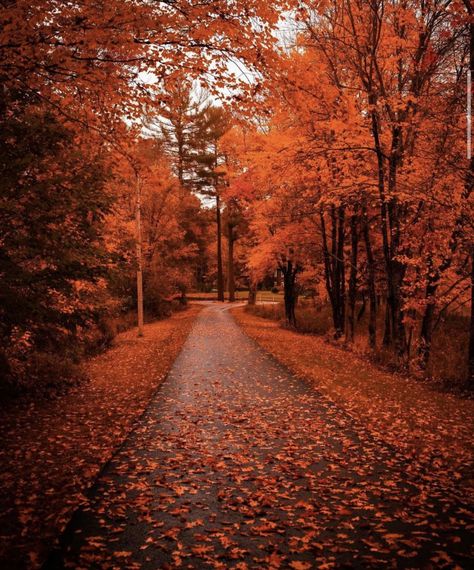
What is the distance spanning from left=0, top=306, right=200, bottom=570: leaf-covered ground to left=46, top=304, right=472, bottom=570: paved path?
0.78 ft

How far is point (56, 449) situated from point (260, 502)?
3.14m

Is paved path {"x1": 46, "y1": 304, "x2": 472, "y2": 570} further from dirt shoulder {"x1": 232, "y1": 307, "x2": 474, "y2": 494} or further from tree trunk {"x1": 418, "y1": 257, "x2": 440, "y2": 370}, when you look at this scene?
tree trunk {"x1": 418, "y1": 257, "x2": 440, "y2": 370}

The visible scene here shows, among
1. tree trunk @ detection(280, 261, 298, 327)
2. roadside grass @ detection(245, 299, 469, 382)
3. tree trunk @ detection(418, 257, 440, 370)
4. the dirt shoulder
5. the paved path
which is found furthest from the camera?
tree trunk @ detection(280, 261, 298, 327)

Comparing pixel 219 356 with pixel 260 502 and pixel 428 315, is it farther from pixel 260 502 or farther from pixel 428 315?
pixel 260 502

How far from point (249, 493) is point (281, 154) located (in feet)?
28.0

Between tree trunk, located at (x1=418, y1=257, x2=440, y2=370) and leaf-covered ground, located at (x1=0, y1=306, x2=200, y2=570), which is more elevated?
tree trunk, located at (x1=418, y1=257, x2=440, y2=370)

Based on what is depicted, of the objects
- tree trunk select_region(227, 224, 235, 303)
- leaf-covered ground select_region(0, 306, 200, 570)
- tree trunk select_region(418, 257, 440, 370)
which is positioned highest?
tree trunk select_region(227, 224, 235, 303)

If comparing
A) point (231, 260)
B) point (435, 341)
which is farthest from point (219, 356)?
point (231, 260)

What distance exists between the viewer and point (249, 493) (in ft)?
16.5

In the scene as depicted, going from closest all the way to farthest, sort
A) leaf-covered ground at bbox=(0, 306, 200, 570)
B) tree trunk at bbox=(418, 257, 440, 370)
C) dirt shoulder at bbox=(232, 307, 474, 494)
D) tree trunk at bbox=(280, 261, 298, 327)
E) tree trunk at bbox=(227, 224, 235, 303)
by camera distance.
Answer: leaf-covered ground at bbox=(0, 306, 200, 570) → dirt shoulder at bbox=(232, 307, 474, 494) → tree trunk at bbox=(418, 257, 440, 370) → tree trunk at bbox=(280, 261, 298, 327) → tree trunk at bbox=(227, 224, 235, 303)

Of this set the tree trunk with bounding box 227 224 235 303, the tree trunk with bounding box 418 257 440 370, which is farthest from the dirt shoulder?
the tree trunk with bounding box 227 224 235 303

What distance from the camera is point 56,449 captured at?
21.0 feet

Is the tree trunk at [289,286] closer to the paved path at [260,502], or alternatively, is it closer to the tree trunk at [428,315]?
the tree trunk at [428,315]

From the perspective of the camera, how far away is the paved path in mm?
3859
